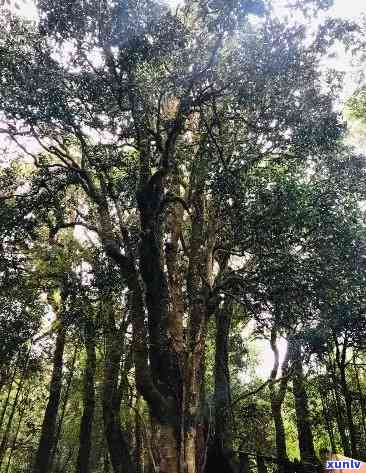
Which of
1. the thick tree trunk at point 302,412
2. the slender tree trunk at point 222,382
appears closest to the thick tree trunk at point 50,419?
the slender tree trunk at point 222,382

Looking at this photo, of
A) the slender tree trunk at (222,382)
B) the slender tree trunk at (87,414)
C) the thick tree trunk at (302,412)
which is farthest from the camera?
the slender tree trunk at (87,414)

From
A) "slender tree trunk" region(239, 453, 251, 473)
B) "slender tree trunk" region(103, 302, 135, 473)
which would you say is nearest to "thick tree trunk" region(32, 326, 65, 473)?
"slender tree trunk" region(103, 302, 135, 473)

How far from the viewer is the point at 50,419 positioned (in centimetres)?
1617

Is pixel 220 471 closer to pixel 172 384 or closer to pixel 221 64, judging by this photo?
pixel 172 384

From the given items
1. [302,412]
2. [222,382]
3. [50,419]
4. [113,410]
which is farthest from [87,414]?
[302,412]

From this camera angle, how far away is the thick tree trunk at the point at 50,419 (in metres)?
15.4

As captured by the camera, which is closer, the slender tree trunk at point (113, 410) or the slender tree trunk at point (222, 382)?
the slender tree trunk at point (222, 382)

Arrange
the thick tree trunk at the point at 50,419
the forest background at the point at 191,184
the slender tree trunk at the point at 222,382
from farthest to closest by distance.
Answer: the thick tree trunk at the point at 50,419 < the slender tree trunk at the point at 222,382 < the forest background at the point at 191,184

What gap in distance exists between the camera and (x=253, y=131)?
11.1 meters

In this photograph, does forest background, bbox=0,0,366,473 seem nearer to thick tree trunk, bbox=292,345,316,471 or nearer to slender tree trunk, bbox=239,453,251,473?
slender tree trunk, bbox=239,453,251,473

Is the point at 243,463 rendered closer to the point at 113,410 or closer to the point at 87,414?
the point at 113,410

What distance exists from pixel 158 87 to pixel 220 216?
10.8 ft

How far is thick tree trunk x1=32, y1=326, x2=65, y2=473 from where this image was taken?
1538 cm

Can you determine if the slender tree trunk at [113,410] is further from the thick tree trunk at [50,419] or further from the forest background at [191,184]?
the thick tree trunk at [50,419]
